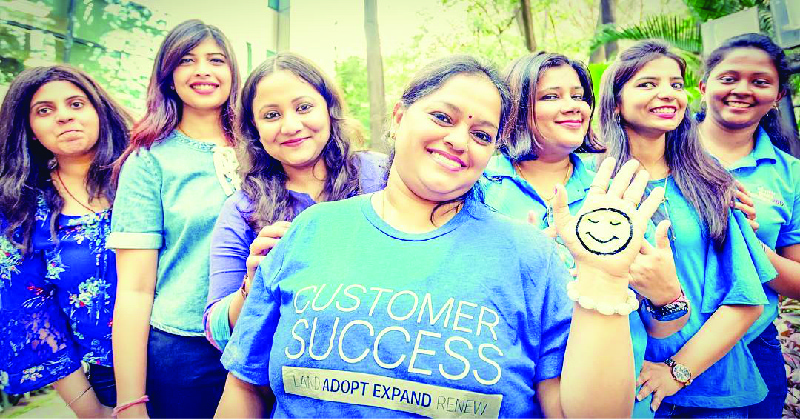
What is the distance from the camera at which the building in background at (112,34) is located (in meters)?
1.72

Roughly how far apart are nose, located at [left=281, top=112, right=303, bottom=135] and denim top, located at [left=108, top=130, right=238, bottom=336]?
0.35m

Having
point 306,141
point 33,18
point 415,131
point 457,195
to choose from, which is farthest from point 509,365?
point 33,18

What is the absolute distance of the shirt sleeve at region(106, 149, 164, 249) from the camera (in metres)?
1.52

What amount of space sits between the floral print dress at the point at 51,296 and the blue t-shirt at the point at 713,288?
Result: 76.7 inches

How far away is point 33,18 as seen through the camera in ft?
5.79

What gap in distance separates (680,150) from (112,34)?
2.39m

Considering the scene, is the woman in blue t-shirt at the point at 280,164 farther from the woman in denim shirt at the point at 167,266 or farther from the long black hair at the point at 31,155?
the long black hair at the point at 31,155

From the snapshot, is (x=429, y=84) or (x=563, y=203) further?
(x=429, y=84)

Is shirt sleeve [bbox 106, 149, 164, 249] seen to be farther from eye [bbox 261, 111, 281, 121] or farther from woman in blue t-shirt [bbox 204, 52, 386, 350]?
eye [bbox 261, 111, 281, 121]

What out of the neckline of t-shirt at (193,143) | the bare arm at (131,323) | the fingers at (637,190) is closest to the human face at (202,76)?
the neckline of t-shirt at (193,143)

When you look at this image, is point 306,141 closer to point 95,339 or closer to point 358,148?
point 358,148

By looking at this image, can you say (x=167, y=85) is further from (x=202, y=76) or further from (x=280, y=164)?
(x=280, y=164)

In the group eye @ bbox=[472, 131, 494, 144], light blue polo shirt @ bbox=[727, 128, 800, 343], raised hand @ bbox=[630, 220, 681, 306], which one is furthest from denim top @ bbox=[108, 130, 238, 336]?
light blue polo shirt @ bbox=[727, 128, 800, 343]

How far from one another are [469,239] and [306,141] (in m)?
0.71
